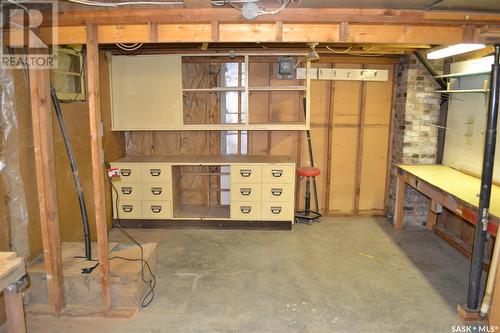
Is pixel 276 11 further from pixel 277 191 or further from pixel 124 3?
pixel 277 191

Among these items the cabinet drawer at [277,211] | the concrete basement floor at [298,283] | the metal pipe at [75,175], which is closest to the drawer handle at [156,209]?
the concrete basement floor at [298,283]

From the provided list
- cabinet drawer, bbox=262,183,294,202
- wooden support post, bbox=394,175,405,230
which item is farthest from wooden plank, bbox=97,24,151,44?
wooden support post, bbox=394,175,405,230

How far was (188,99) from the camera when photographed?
4938mm

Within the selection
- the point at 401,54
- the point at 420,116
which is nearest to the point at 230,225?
the point at 420,116

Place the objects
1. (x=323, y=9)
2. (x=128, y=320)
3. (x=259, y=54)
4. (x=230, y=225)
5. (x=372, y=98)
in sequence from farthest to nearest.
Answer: (x=372, y=98) < (x=230, y=225) < (x=259, y=54) < (x=128, y=320) < (x=323, y=9)

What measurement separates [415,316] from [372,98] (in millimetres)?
3093

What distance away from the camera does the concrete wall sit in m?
4.55

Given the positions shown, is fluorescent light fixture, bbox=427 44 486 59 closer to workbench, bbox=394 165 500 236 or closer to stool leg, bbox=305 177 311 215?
workbench, bbox=394 165 500 236

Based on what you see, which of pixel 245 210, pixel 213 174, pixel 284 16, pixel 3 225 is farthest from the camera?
pixel 213 174

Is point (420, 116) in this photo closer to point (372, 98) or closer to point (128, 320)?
point (372, 98)

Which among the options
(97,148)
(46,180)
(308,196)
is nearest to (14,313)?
(46,180)

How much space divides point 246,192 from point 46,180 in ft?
7.93

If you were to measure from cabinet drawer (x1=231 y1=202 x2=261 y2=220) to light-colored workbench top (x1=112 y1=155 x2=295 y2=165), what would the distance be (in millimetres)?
534

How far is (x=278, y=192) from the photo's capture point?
4527 millimetres
